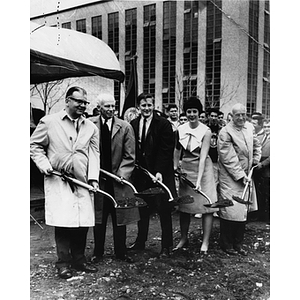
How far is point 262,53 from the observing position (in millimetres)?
4863

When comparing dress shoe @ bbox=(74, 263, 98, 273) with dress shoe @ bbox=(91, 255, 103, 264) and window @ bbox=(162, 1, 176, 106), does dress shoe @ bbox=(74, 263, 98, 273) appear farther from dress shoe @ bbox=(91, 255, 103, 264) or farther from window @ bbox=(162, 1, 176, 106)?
window @ bbox=(162, 1, 176, 106)

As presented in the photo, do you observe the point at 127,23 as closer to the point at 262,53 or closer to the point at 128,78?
the point at 128,78

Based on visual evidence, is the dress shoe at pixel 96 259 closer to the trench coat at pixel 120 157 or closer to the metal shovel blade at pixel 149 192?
the trench coat at pixel 120 157

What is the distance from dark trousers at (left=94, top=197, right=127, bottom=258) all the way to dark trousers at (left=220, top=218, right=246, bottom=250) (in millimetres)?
1069

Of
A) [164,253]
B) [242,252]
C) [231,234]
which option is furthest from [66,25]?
[242,252]

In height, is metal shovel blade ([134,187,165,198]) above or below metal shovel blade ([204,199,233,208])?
above

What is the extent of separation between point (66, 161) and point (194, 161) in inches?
49.3

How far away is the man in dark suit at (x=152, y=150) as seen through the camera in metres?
4.45

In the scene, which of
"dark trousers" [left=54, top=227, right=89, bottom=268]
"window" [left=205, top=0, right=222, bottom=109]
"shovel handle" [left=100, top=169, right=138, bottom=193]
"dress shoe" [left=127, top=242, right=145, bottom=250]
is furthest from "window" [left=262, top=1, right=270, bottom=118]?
"dark trousers" [left=54, top=227, right=89, bottom=268]

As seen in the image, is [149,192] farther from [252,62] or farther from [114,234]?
[252,62]

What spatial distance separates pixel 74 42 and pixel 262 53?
76.5 inches

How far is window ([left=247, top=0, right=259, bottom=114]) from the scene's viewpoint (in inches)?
189

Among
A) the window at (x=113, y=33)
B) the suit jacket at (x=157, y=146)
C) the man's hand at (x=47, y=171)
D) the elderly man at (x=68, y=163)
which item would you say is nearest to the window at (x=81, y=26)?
the window at (x=113, y=33)

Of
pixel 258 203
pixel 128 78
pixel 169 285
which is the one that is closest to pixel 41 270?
pixel 169 285
